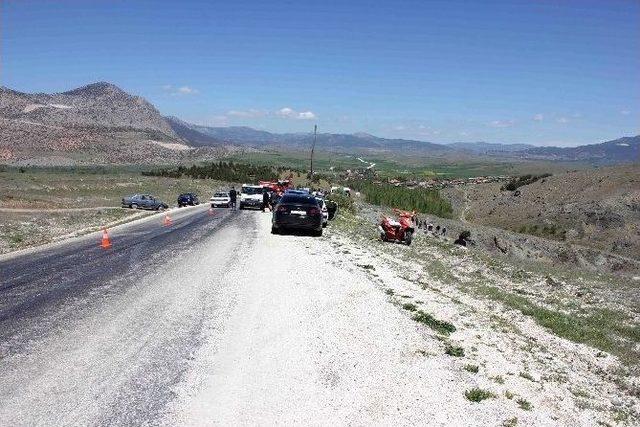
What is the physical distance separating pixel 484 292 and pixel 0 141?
142507 mm

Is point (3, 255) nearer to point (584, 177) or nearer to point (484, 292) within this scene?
point (484, 292)

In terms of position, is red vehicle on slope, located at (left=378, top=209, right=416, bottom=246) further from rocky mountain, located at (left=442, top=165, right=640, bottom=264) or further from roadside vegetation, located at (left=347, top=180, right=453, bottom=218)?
roadside vegetation, located at (left=347, top=180, right=453, bottom=218)

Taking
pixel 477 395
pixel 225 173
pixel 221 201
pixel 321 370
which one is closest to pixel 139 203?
pixel 221 201

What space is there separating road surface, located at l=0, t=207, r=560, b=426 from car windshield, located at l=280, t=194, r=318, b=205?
1023 centimetres

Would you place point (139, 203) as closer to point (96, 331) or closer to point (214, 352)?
point (96, 331)

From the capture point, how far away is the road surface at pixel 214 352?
6168 mm

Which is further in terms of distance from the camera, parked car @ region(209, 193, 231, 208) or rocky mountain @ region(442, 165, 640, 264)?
rocky mountain @ region(442, 165, 640, 264)

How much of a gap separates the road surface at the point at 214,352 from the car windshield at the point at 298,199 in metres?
10.2

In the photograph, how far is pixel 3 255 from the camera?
17.9 metres

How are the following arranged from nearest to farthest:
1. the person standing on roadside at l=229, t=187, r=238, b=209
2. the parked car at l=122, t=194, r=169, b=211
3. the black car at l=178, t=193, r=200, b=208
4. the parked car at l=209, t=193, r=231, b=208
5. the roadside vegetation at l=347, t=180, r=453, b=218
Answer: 1. the person standing on roadside at l=229, t=187, r=238, b=209
2. the parked car at l=209, t=193, r=231, b=208
3. the parked car at l=122, t=194, r=169, b=211
4. the black car at l=178, t=193, r=200, b=208
5. the roadside vegetation at l=347, t=180, r=453, b=218

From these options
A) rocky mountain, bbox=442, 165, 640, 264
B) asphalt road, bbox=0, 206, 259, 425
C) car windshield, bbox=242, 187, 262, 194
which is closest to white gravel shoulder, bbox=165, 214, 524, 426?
asphalt road, bbox=0, 206, 259, 425

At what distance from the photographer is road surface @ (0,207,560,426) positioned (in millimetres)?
6168

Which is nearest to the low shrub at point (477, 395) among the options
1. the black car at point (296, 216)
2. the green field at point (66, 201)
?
the black car at point (296, 216)

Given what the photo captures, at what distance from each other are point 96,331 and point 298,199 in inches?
643
